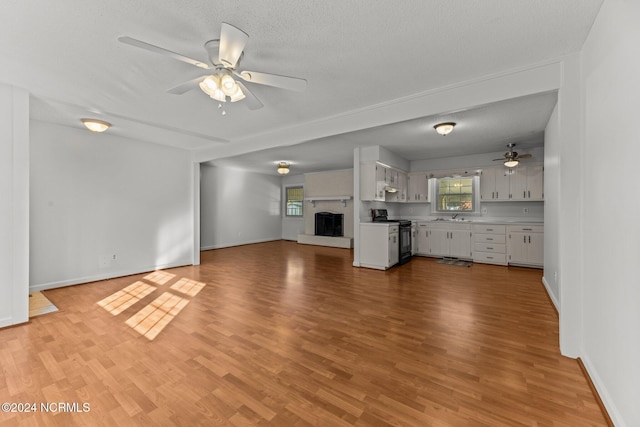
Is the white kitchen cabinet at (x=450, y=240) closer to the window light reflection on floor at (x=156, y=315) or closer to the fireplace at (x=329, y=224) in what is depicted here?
the fireplace at (x=329, y=224)

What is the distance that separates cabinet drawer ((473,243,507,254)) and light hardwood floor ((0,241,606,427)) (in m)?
1.75

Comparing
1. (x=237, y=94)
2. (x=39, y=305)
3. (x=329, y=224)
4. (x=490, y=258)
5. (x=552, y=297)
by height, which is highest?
(x=237, y=94)

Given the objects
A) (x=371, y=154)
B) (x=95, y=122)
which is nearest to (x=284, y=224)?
(x=371, y=154)

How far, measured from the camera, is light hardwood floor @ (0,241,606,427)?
163 centimetres

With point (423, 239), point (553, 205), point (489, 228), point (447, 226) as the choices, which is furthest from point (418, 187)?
point (553, 205)

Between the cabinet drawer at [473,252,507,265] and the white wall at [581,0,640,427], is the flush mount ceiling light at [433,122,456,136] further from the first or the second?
the cabinet drawer at [473,252,507,265]

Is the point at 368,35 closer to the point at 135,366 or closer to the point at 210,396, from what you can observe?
the point at 210,396

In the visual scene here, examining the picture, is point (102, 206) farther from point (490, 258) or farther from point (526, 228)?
point (526, 228)

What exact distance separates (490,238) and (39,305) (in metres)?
7.95

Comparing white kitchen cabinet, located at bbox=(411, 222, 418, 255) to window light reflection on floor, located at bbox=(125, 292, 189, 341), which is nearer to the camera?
window light reflection on floor, located at bbox=(125, 292, 189, 341)

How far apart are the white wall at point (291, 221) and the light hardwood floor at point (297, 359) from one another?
624 cm

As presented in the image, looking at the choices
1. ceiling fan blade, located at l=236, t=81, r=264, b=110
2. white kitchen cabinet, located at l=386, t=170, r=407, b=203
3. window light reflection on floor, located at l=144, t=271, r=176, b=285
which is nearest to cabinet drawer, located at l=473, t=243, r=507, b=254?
white kitchen cabinet, located at l=386, t=170, r=407, b=203

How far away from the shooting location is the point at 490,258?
5.82 m

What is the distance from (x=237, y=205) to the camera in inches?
354
